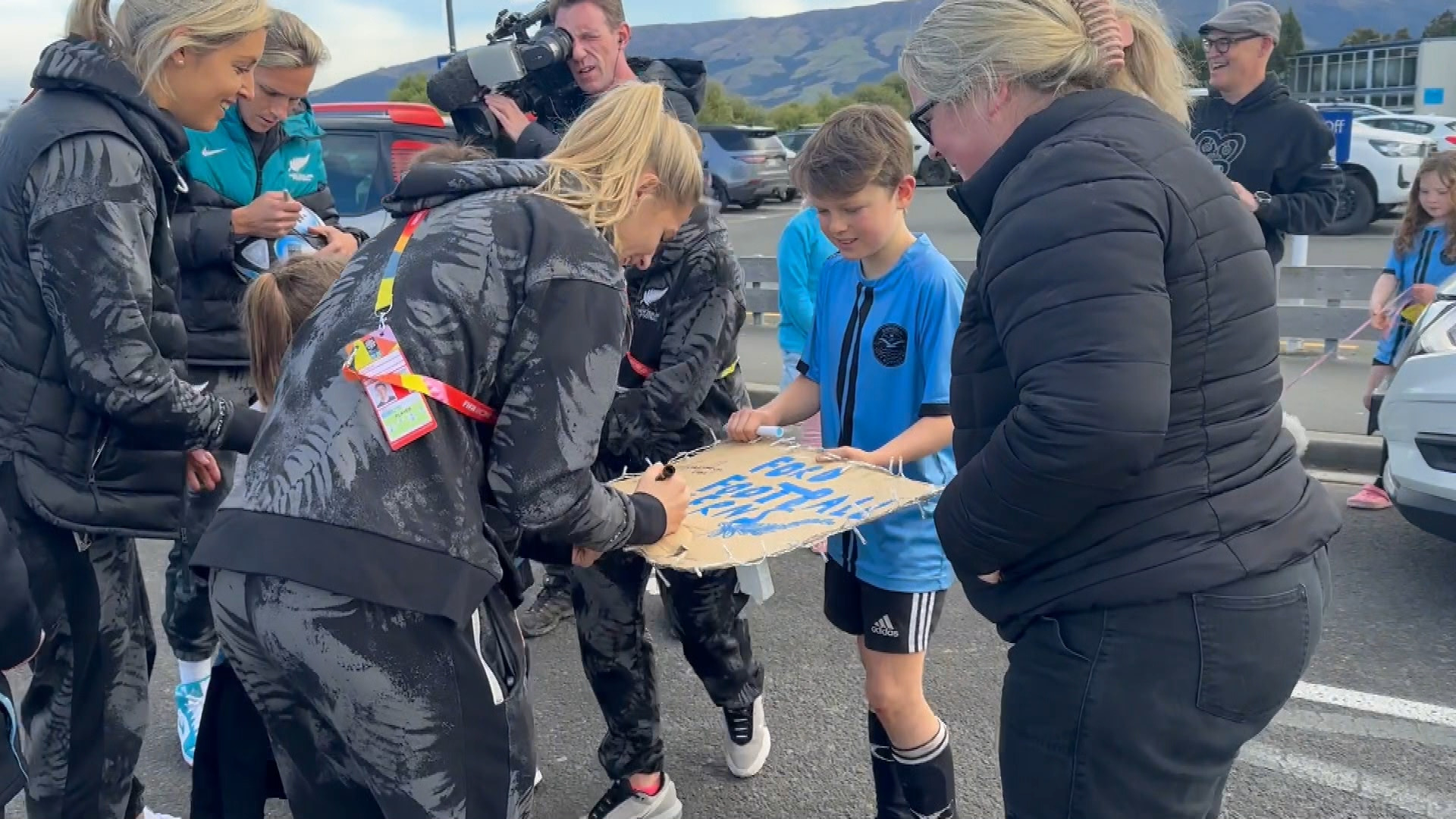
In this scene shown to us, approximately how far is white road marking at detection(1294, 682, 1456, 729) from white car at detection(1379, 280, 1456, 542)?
0.90 m

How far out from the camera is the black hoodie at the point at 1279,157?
4645 mm

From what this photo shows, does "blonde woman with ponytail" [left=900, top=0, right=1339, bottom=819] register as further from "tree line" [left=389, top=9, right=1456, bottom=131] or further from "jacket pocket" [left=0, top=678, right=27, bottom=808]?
"tree line" [left=389, top=9, right=1456, bottom=131]

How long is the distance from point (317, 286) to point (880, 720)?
1.60 m

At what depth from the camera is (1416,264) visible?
5.58m

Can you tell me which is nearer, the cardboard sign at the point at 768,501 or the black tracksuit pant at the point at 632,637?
the cardboard sign at the point at 768,501

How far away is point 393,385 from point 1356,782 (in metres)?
2.82

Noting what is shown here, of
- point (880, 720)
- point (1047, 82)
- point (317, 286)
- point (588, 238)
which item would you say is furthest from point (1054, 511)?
point (317, 286)

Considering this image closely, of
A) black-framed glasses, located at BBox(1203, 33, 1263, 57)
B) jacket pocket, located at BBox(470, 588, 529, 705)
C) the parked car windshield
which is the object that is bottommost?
the parked car windshield

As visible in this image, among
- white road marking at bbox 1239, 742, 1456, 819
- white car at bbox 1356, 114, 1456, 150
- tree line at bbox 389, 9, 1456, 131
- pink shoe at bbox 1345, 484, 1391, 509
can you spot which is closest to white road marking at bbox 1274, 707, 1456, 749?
white road marking at bbox 1239, 742, 1456, 819

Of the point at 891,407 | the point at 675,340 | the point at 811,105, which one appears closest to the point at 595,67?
the point at 675,340

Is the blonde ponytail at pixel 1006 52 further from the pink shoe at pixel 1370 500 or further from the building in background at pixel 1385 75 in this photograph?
the building in background at pixel 1385 75

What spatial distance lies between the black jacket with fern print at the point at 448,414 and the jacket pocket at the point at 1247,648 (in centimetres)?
95

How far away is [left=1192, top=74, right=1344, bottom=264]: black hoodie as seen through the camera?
4.64m

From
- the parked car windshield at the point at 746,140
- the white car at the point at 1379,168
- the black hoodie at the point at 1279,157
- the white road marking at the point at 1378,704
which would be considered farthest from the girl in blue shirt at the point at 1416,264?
the parked car windshield at the point at 746,140
